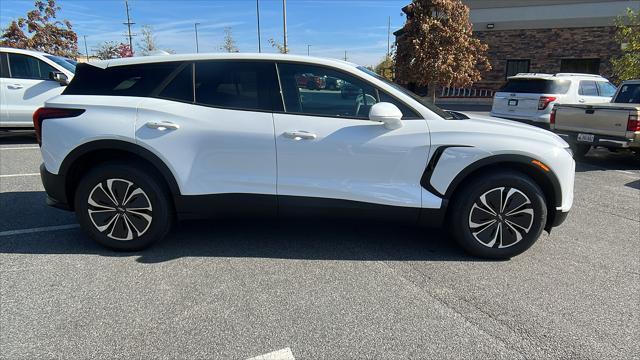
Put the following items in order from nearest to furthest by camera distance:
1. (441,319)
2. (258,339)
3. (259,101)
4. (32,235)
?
(258,339) < (441,319) < (259,101) < (32,235)

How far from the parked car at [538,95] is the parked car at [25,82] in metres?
10.3

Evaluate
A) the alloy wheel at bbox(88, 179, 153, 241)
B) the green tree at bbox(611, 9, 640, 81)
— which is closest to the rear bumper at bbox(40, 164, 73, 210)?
the alloy wheel at bbox(88, 179, 153, 241)

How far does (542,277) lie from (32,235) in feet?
15.2

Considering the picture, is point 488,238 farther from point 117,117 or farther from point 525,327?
point 117,117

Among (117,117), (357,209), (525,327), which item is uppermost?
(117,117)

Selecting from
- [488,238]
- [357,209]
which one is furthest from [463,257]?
[357,209]

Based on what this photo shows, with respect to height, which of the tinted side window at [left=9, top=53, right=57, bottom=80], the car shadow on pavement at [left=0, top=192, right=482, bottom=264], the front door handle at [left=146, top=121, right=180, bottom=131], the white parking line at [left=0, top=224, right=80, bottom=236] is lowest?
the car shadow on pavement at [left=0, top=192, right=482, bottom=264]

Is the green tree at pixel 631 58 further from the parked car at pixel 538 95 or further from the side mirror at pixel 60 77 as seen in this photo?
the side mirror at pixel 60 77

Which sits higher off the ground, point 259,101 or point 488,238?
point 259,101

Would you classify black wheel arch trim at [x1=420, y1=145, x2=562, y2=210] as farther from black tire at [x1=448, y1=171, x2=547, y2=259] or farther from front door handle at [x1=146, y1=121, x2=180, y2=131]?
front door handle at [x1=146, y1=121, x2=180, y2=131]

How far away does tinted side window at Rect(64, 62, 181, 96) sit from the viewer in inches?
146

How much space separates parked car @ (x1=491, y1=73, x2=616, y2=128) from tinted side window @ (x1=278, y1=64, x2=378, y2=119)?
27.0 ft

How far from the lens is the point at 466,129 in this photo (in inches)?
140

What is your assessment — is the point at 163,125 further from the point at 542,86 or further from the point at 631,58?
the point at 631,58
